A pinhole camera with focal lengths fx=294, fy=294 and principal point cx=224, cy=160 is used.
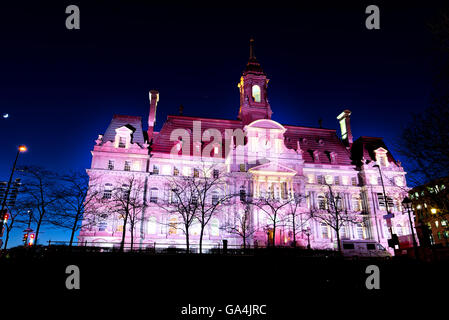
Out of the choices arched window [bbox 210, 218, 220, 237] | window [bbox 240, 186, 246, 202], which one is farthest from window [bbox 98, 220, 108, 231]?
window [bbox 240, 186, 246, 202]

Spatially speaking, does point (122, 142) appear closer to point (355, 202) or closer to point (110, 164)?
point (110, 164)

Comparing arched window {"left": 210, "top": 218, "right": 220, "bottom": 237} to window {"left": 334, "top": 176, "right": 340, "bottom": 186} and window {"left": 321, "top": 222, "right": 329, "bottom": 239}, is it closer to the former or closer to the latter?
window {"left": 321, "top": 222, "right": 329, "bottom": 239}

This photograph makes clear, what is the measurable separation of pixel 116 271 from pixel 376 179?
5045 centimetres

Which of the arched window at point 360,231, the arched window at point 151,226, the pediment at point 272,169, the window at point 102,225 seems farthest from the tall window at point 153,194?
the arched window at point 360,231

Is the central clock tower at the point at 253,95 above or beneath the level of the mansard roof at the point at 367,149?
above

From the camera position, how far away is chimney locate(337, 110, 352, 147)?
64188 mm

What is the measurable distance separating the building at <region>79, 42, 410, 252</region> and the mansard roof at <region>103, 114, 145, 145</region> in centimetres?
17

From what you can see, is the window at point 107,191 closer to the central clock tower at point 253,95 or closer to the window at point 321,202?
the central clock tower at point 253,95

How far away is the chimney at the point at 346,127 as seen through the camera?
64188mm

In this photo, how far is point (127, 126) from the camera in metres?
49.4

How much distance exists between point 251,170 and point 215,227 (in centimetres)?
1060

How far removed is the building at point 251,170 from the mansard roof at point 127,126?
0.17m

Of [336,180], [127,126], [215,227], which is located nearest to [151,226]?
[215,227]
